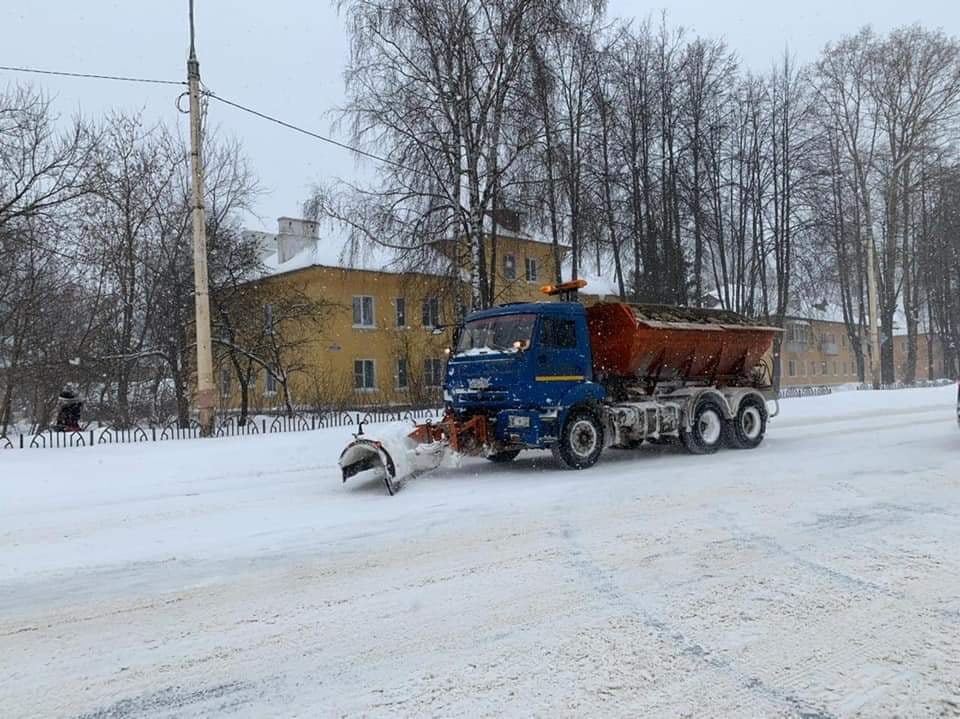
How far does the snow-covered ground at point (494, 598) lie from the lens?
12.0 ft

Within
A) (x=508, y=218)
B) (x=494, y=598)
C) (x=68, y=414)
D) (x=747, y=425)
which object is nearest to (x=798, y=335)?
(x=508, y=218)

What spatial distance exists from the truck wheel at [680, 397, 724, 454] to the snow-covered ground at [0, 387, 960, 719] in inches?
119

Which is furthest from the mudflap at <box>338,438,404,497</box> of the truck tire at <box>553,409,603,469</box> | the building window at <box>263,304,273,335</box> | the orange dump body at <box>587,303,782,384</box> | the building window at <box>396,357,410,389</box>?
the building window at <box>396,357,410,389</box>

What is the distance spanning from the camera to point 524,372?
10883mm

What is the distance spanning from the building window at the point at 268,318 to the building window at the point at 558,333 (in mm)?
15147

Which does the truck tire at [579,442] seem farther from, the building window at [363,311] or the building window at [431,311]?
the building window at [363,311]

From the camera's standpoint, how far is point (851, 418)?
19.0 metres

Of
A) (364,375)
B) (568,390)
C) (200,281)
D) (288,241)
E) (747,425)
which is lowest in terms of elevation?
(747,425)

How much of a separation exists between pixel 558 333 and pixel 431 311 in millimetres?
18061

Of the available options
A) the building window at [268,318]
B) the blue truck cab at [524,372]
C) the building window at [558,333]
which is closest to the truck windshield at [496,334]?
the blue truck cab at [524,372]

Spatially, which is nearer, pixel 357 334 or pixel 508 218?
pixel 508 218

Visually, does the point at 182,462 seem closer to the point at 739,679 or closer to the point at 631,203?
the point at 739,679

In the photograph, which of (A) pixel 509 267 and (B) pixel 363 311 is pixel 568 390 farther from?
(B) pixel 363 311

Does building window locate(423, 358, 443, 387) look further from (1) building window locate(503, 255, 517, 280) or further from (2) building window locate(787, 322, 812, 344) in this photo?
(2) building window locate(787, 322, 812, 344)
